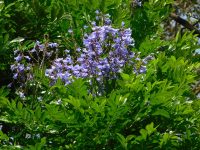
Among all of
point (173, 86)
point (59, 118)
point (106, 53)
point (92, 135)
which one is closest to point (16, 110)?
point (59, 118)

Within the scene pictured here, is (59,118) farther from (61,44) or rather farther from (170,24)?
(170,24)

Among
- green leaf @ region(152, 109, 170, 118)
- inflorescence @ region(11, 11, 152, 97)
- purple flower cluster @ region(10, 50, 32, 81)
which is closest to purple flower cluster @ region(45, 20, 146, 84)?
inflorescence @ region(11, 11, 152, 97)

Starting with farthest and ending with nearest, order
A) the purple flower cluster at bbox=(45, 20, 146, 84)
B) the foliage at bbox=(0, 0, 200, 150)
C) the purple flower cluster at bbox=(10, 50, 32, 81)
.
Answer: the purple flower cluster at bbox=(10, 50, 32, 81) → the purple flower cluster at bbox=(45, 20, 146, 84) → the foliage at bbox=(0, 0, 200, 150)

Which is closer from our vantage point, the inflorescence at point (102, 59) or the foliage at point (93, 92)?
the foliage at point (93, 92)

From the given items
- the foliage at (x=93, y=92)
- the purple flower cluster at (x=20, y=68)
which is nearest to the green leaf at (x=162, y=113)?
the foliage at (x=93, y=92)

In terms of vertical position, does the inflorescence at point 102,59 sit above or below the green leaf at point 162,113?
above

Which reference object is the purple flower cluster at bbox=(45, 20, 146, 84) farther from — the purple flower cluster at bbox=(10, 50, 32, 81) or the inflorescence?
the purple flower cluster at bbox=(10, 50, 32, 81)

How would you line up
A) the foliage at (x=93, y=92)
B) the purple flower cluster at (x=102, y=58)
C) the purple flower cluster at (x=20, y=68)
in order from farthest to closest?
1. the purple flower cluster at (x=20, y=68)
2. the purple flower cluster at (x=102, y=58)
3. the foliage at (x=93, y=92)

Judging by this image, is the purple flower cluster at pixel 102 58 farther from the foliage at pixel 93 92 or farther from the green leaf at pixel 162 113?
the green leaf at pixel 162 113

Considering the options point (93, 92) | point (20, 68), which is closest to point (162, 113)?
point (93, 92)

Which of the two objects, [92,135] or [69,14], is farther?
[69,14]

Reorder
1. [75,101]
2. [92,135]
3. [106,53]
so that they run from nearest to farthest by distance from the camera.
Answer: [75,101]
[92,135]
[106,53]
